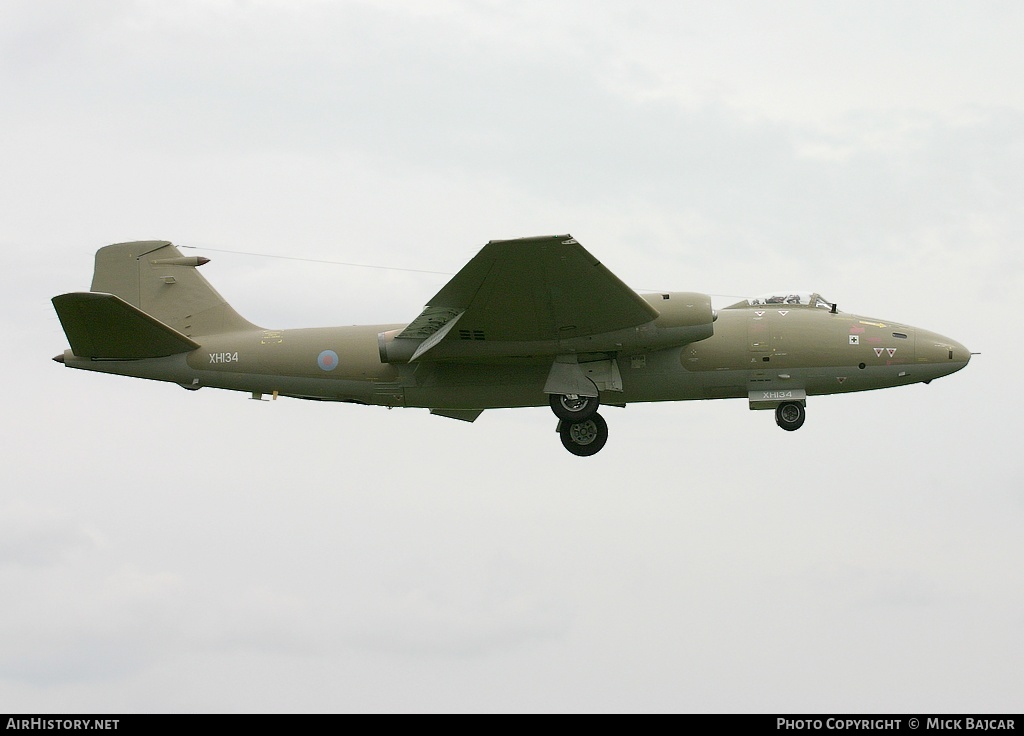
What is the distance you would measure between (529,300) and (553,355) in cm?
218

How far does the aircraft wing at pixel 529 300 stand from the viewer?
2372cm

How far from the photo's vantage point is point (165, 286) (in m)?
29.9

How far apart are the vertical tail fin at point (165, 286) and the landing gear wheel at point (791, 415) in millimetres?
11713

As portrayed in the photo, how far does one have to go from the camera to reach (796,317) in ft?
90.2

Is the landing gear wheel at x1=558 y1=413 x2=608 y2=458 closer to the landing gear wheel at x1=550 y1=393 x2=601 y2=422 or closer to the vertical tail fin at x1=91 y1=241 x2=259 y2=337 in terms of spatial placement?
the landing gear wheel at x1=550 y1=393 x2=601 y2=422

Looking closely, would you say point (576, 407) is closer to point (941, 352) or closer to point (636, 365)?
point (636, 365)

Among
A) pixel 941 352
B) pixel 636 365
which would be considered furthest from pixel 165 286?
pixel 941 352

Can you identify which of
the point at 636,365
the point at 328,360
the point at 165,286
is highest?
the point at 165,286

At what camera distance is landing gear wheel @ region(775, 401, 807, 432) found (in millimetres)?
27609

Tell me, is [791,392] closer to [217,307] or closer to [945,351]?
[945,351]

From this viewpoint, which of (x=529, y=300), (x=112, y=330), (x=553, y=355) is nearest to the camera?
(x=529, y=300)
